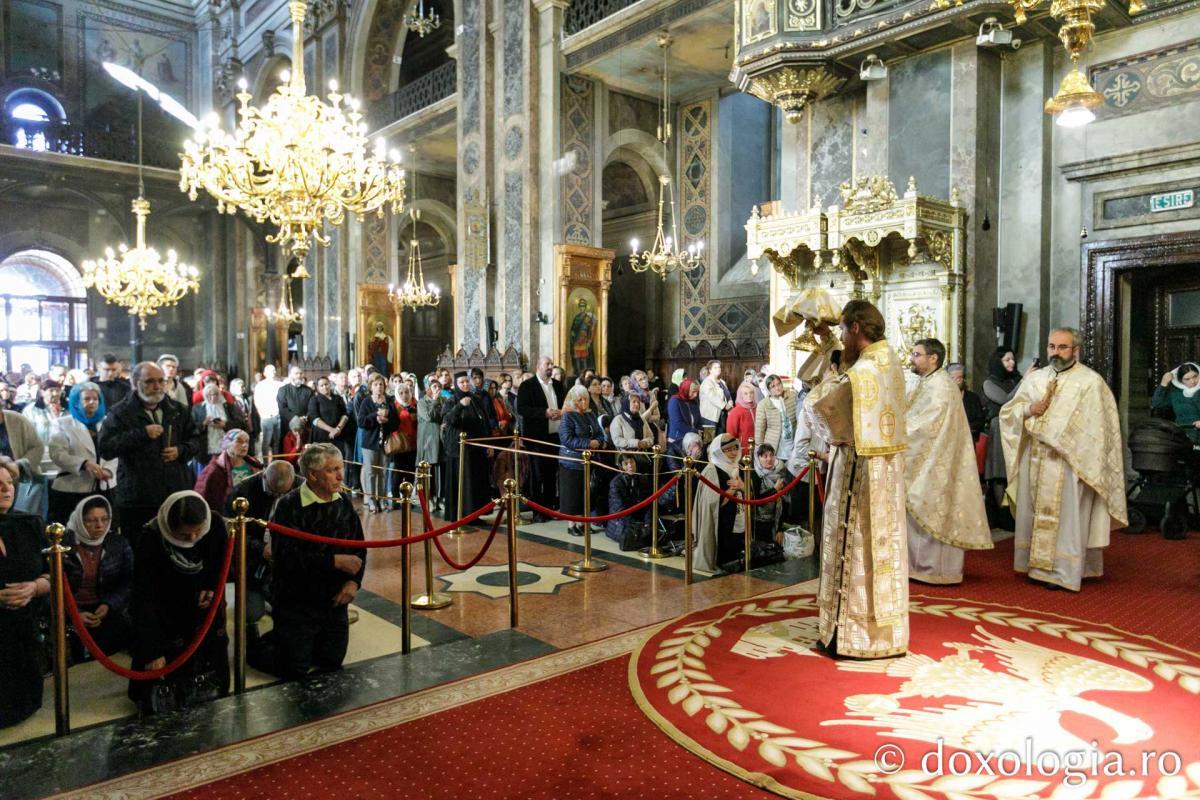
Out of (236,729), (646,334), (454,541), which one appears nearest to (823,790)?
(236,729)

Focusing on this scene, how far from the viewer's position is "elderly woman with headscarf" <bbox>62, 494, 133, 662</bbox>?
4273 millimetres

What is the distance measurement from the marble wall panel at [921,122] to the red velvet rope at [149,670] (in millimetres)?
8020

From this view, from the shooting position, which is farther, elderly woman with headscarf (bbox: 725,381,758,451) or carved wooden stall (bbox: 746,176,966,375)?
elderly woman with headscarf (bbox: 725,381,758,451)

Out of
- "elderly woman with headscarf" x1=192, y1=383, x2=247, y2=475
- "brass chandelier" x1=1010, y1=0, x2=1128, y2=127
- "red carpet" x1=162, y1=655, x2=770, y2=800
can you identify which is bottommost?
"red carpet" x1=162, y1=655, x2=770, y2=800

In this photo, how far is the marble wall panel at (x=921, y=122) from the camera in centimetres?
888

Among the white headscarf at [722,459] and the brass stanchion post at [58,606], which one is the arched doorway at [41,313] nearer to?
the white headscarf at [722,459]

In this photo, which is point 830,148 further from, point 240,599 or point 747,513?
point 240,599

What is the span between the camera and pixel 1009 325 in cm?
859

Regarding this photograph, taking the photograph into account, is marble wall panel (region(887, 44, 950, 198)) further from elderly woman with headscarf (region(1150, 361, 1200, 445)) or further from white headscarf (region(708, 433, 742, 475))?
white headscarf (region(708, 433, 742, 475))

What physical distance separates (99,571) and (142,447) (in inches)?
55.3

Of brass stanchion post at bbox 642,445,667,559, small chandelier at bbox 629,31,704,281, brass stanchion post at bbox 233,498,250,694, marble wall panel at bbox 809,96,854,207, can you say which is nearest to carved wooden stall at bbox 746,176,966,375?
marble wall panel at bbox 809,96,854,207

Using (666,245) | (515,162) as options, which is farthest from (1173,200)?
(515,162)

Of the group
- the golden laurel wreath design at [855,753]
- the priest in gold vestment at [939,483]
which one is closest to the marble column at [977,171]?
the priest in gold vestment at [939,483]

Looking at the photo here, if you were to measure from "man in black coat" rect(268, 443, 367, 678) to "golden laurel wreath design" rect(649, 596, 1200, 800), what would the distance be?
5.46ft
